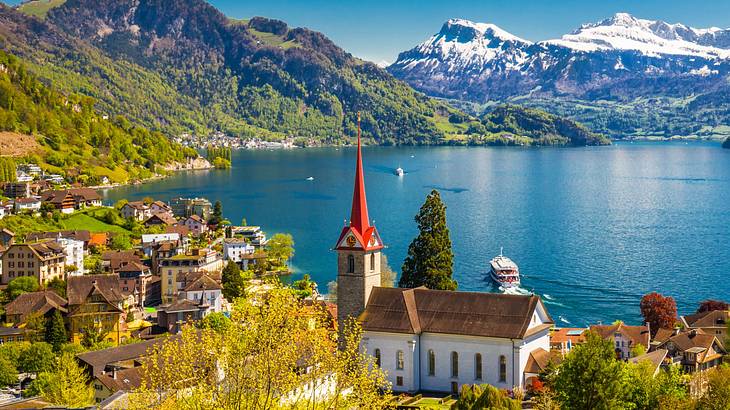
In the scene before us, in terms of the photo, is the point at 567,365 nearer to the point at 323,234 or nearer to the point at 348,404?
the point at 348,404

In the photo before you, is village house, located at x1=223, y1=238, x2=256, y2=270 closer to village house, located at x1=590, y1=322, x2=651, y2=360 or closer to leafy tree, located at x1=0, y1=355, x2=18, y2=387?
leafy tree, located at x1=0, y1=355, x2=18, y2=387

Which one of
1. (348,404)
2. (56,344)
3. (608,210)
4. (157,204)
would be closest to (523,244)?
(608,210)

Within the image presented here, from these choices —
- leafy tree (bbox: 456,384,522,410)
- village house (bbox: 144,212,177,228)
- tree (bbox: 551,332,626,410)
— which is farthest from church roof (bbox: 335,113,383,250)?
village house (bbox: 144,212,177,228)

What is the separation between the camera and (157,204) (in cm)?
13512

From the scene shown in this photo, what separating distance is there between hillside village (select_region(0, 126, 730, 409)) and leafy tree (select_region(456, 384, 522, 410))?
0.55ft

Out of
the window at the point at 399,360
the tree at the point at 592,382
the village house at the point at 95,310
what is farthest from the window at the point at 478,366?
the village house at the point at 95,310

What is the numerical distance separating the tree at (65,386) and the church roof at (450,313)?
587 inches

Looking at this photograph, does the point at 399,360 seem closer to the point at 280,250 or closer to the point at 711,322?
the point at 711,322

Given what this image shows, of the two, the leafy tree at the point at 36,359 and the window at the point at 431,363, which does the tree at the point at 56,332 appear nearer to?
the leafy tree at the point at 36,359

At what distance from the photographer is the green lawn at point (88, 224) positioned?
119 metres

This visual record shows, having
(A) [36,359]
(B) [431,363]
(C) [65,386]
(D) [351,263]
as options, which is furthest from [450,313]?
(A) [36,359]

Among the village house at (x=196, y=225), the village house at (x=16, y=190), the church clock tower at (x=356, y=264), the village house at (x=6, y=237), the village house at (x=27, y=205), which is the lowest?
the village house at (x=196, y=225)

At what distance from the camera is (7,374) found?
5241 cm

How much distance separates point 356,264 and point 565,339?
1834cm
